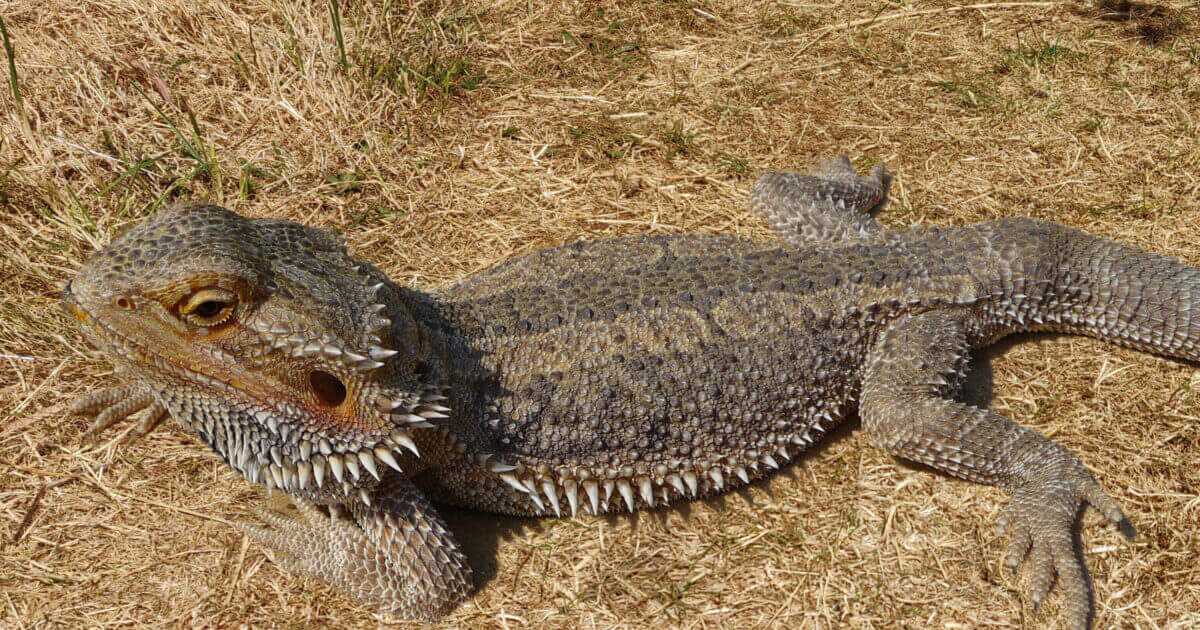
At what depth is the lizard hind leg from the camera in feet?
17.7

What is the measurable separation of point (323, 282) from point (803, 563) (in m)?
2.67

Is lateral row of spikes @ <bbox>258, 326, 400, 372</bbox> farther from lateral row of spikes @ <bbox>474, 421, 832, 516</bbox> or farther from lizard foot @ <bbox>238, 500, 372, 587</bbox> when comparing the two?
lizard foot @ <bbox>238, 500, 372, 587</bbox>

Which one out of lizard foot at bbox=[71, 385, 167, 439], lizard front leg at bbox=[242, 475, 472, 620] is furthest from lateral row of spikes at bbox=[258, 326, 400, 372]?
lizard foot at bbox=[71, 385, 167, 439]

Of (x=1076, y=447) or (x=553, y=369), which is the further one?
(x=1076, y=447)

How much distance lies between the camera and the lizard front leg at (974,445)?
13.6ft

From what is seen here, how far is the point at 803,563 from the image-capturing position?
4297 mm

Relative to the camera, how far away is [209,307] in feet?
10.9

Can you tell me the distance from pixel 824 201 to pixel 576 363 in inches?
93.7

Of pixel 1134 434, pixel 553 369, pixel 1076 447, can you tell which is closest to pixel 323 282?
pixel 553 369

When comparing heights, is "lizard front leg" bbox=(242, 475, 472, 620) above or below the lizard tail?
below

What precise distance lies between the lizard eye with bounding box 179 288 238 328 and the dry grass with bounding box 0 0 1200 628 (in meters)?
1.63

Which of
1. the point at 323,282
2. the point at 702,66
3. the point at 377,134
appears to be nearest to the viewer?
the point at 323,282

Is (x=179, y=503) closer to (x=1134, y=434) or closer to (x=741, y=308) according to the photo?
(x=741, y=308)

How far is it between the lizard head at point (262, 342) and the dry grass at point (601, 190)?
1079 millimetres
